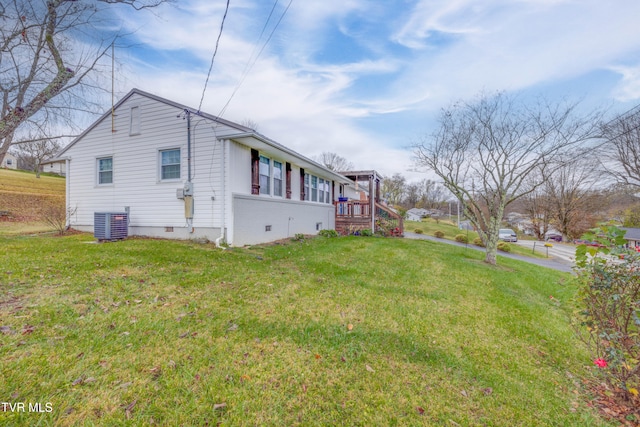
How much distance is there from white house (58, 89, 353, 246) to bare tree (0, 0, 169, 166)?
4.66ft

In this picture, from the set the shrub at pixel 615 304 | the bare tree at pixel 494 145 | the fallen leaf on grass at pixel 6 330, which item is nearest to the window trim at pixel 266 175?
the bare tree at pixel 494 145

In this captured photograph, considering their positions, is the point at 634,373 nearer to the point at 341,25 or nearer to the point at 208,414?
the point at 208,414

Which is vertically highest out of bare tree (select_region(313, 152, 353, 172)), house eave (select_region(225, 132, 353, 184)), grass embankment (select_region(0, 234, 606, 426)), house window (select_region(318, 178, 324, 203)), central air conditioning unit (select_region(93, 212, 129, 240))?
bare tree (select_region(313, 152, 353, 172))

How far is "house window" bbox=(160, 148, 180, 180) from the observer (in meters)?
8.52

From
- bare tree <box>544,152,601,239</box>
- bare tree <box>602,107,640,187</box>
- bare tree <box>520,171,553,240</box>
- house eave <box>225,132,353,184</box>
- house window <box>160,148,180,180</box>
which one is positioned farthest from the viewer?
bare tree <box>520,171,553,240</box>

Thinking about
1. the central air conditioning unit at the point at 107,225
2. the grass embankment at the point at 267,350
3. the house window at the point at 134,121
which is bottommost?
the grass embankment at the point at 267,350

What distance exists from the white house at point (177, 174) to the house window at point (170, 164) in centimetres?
3

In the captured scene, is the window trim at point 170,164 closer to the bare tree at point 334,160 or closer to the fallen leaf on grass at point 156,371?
the fallen leaf on grass at point 156,371

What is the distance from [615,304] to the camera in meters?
2.62

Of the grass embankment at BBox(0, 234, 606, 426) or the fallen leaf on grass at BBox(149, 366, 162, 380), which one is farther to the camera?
the fallen leaf on grass at BBox(149, 366, 162, 380)

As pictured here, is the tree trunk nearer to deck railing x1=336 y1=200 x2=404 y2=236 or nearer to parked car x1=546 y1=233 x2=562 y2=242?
deck railing x1=336 y1=200 x2=404 y2=236

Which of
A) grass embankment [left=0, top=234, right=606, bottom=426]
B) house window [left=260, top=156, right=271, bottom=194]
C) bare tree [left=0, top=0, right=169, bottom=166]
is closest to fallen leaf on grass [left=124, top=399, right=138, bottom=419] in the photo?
grass embankment [left=0, top=234, right=606, bottom=426]

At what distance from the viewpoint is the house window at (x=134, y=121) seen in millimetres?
8984

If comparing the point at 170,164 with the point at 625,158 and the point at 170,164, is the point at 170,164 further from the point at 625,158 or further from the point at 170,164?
the point at 625,158
